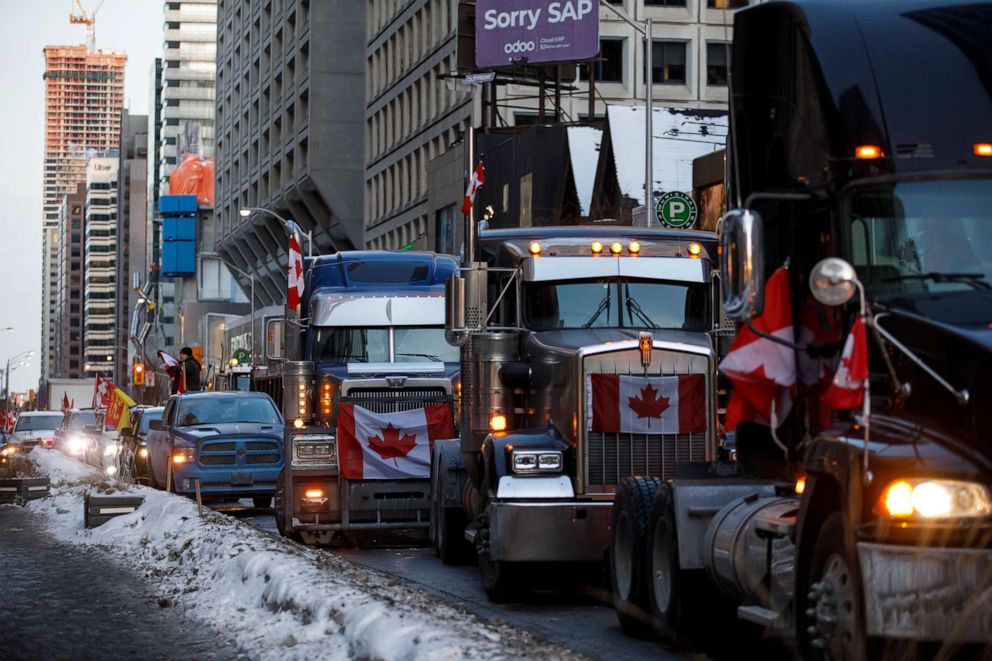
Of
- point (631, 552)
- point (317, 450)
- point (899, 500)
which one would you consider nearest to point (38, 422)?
point (317, 450)

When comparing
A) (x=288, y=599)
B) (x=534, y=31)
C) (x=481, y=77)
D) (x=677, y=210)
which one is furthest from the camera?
(x=481, y=77)

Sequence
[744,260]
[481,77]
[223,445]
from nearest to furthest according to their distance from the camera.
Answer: [744,260] < [223,445] < [481,77]

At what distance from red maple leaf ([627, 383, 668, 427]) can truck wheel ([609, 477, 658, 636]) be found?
7.40 feet

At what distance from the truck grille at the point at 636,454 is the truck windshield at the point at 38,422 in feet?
181

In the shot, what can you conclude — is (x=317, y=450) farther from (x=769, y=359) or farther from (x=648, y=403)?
(x=769, y=359)

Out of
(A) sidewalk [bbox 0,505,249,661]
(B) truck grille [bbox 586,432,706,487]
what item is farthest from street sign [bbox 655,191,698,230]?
(B) truck grille [bbox 586,432,706,487]

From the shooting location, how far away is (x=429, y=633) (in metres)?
9.38

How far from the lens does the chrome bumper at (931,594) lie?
25.2 feet

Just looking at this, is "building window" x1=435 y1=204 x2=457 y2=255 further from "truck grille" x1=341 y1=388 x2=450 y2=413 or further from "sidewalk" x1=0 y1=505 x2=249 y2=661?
"sidewalk" x1=0 y1=505 x2=249 y2=661

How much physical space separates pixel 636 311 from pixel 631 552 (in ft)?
13.7

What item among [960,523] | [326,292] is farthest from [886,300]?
[326,292]

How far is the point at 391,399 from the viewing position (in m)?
20.9

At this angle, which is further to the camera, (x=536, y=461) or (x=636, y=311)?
(x=636, y=311)

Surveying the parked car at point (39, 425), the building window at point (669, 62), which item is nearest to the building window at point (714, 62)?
the building window at point (669, 62)
